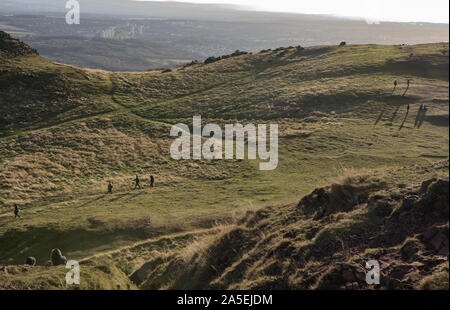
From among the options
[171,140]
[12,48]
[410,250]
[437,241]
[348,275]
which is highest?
[12,48]

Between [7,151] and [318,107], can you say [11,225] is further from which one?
[318,107]

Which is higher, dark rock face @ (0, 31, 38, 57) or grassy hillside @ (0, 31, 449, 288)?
dark rock face @ (0, 31, 38, 57)

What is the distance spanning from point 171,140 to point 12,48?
5563 centimetres

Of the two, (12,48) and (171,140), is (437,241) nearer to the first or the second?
(171,140)

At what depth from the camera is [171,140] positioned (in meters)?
55.2

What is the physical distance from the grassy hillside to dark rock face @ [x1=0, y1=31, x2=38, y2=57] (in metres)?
0.64

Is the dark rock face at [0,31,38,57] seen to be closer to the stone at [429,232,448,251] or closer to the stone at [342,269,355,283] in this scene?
the stone at [342,269,355,283]

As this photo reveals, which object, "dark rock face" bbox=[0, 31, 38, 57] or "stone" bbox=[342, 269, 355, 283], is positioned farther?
"dark rock face" bbox=[0, 31, 38, 57]

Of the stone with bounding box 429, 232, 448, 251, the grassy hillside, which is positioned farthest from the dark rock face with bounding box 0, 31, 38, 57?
the stone with bounding box 429, 232, 448, 251

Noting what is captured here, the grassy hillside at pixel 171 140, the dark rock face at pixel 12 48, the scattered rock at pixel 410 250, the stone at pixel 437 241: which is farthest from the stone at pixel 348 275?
the dark rock face at pixel 12 48

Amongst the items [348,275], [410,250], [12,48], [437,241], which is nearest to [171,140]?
[348,275]

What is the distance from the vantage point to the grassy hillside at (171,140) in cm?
2773

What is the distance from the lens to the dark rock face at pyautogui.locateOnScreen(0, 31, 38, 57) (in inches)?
3250

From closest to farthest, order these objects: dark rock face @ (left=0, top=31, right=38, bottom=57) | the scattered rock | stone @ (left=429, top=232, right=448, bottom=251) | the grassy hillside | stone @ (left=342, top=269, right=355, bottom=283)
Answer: stone @ (left=429, top=232, right=448, bottom=251)
stone @ (left=342, top=269, right=355, bottom=283)
the scattered rock
the grassy hillside
dark rock face @ (left=0, top=31, right=38, bottom=57)
